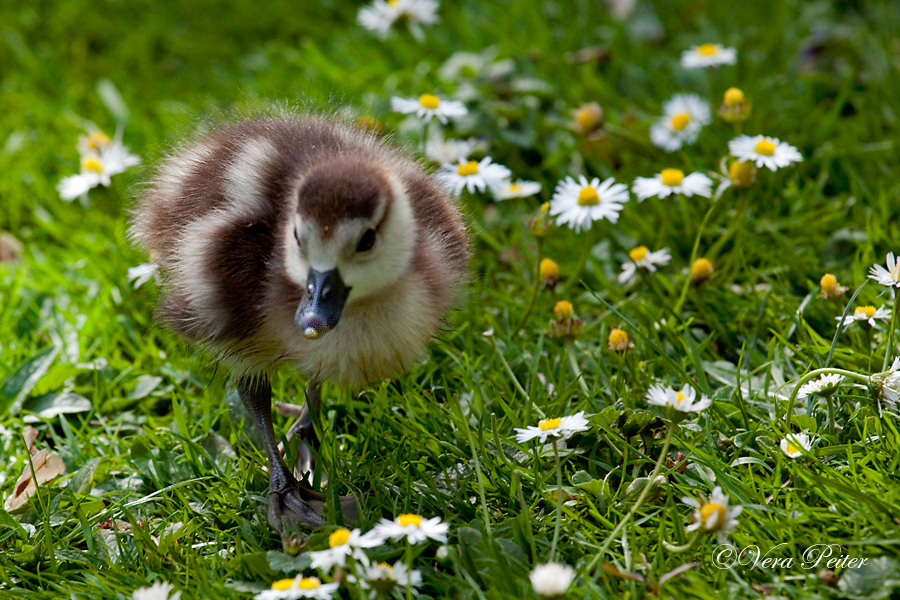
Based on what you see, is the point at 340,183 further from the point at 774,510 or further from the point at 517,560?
the point at 774,510

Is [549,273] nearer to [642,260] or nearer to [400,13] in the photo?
[642,260]

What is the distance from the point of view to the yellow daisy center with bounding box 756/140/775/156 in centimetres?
313

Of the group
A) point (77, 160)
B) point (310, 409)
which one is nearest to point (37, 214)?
point (77, 160)

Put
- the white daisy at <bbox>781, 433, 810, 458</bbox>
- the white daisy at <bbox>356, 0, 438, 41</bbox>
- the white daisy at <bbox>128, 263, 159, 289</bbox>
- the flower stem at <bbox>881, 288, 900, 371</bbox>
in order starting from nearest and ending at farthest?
the white daisy at <bbox>781, 433, 810, 458</bbox>
the flower stem at <bbox>881, 288, 900, 371</bbox>
the white daisy at <bbox>128, 263, 159, 289</bbox>
the white daisy at <bbox>356, 0, 438, 41</bbox>

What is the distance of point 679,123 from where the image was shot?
3.67 metres

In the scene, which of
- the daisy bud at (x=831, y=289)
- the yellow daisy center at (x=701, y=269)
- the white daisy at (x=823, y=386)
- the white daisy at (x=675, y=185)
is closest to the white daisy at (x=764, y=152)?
the white daisy at (x=675, y=185)

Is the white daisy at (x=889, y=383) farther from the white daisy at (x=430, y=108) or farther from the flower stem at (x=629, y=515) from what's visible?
the white daisy at (x=430, y=108)

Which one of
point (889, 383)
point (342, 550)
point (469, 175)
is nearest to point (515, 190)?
point (469, 175)

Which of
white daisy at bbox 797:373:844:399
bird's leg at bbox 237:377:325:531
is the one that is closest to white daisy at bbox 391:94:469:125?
bird's leg at bbox 237:377:325:531

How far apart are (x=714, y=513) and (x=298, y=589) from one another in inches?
35.5

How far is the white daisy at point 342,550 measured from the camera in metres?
2.06

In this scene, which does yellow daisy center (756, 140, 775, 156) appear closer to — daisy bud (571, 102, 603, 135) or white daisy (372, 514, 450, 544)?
daisy bud (571, 102, 603, 135)

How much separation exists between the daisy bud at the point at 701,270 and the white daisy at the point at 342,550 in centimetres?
148

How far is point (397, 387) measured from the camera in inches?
120
